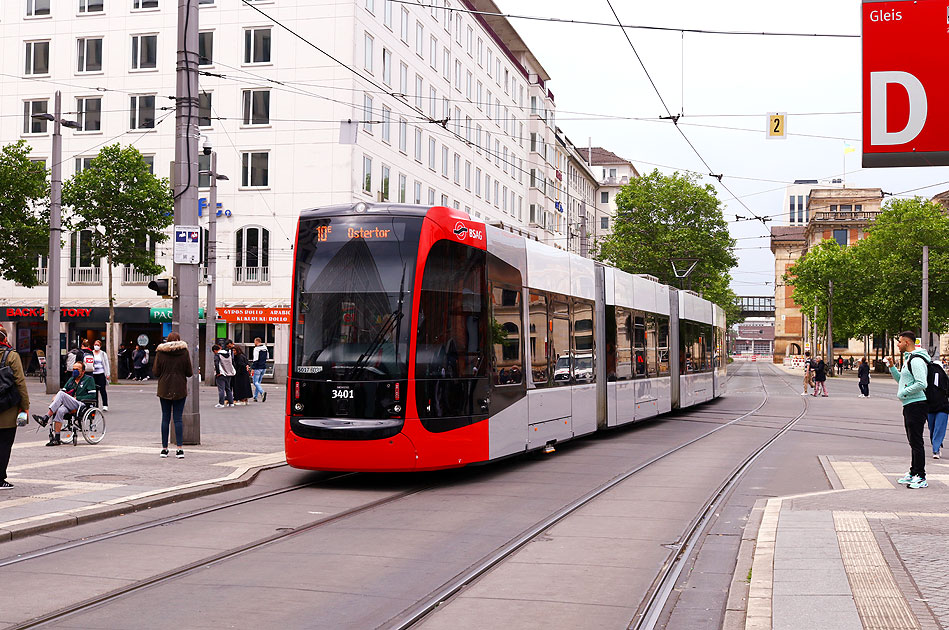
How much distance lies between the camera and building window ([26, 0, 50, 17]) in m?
48.8

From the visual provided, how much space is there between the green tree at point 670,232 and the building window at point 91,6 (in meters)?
37.0

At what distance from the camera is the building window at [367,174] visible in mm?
44156

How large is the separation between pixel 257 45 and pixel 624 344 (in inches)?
1174

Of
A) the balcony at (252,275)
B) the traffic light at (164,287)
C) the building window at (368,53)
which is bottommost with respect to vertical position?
the traffic light at (164,287)

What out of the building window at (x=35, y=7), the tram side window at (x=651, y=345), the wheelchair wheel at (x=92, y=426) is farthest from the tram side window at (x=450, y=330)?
the building window at (x=35, y=7)

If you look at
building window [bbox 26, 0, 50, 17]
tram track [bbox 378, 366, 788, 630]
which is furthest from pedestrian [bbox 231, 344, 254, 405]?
building window [bbox 26, 0, 50, 17]

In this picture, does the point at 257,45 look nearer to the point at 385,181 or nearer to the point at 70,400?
the point at 385,181

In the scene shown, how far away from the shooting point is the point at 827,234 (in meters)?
117

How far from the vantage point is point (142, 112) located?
153 feet

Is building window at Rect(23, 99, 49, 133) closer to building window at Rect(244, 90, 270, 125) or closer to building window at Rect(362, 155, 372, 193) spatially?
building window at Rect(244, 90, 270, 125)

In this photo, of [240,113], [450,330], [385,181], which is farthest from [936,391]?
[240,113]

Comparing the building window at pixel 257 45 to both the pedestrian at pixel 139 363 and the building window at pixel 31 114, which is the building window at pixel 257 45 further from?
the pedestrian at pixel 139 363

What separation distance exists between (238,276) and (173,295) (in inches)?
1179

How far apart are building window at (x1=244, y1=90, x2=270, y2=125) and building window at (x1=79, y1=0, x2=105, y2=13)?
857cm
